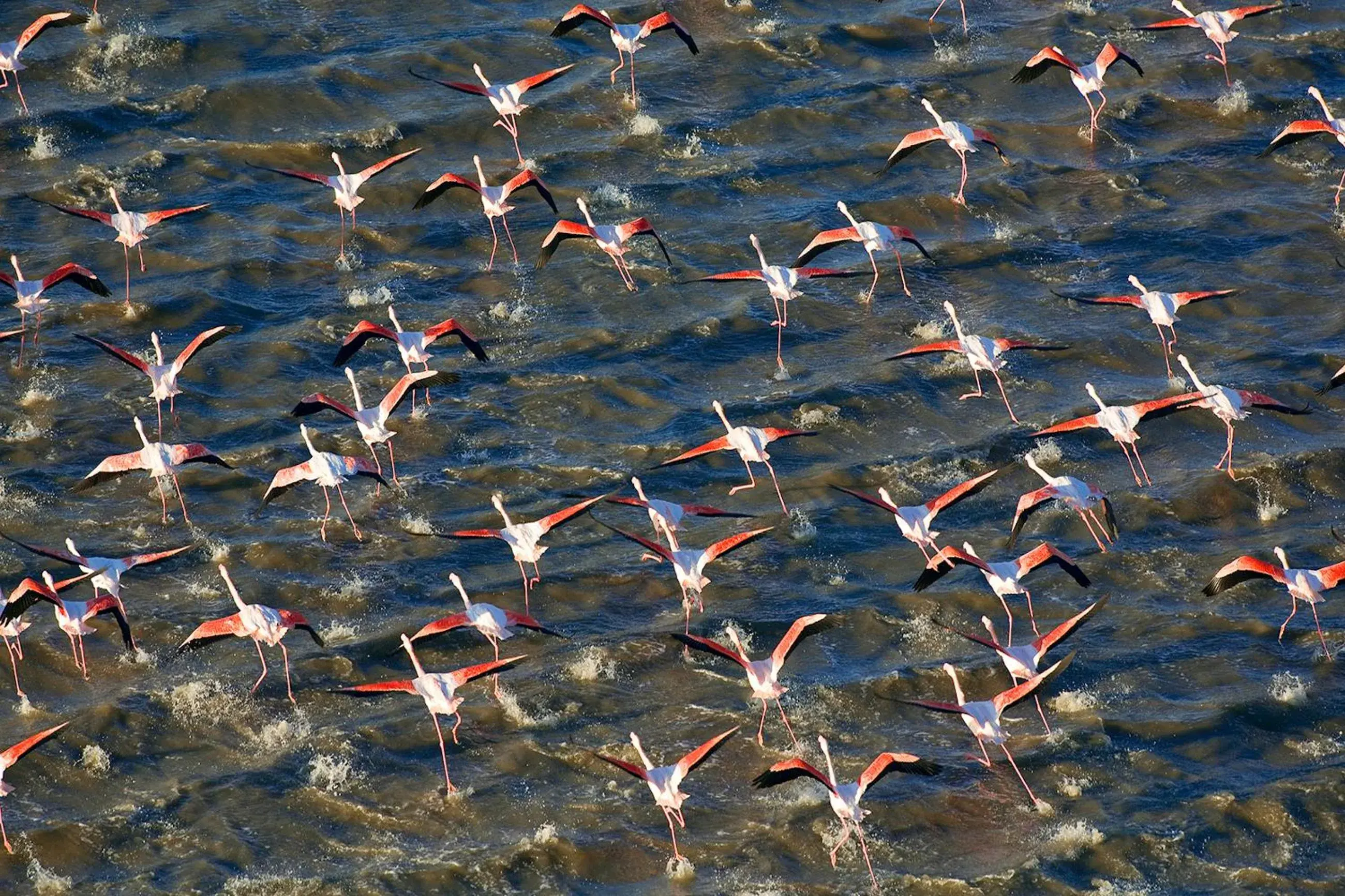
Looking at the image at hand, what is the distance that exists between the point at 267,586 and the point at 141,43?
1186 centimetres

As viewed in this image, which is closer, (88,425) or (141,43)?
(88,425)

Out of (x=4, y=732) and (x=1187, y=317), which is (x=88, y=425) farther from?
(x=1187, y=317)

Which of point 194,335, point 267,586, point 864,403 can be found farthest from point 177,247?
point 864,403

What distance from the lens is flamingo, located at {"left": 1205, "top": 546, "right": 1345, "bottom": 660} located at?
1602 cm

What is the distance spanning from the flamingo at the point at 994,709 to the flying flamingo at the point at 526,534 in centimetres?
347

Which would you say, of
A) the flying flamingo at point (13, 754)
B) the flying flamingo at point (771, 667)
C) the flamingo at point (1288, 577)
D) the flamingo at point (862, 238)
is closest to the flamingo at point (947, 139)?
the flamingo at point (862, 238)

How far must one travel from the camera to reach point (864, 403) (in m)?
19.7

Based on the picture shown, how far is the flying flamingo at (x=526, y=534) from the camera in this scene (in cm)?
1628

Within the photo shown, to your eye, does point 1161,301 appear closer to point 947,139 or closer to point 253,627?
point 947,139

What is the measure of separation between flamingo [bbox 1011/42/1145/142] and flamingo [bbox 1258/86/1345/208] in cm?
211

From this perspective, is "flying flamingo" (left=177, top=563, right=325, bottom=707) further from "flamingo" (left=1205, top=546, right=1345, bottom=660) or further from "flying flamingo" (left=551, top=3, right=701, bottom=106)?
"flying flamingo" (left=551, top=3, right=701, bottom=106)

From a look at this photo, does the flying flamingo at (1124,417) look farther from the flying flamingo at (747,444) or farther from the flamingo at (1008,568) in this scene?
the flying flamingo at (747,444)

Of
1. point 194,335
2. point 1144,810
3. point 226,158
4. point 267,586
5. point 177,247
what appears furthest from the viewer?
point 226,158

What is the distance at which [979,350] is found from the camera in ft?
62.7
